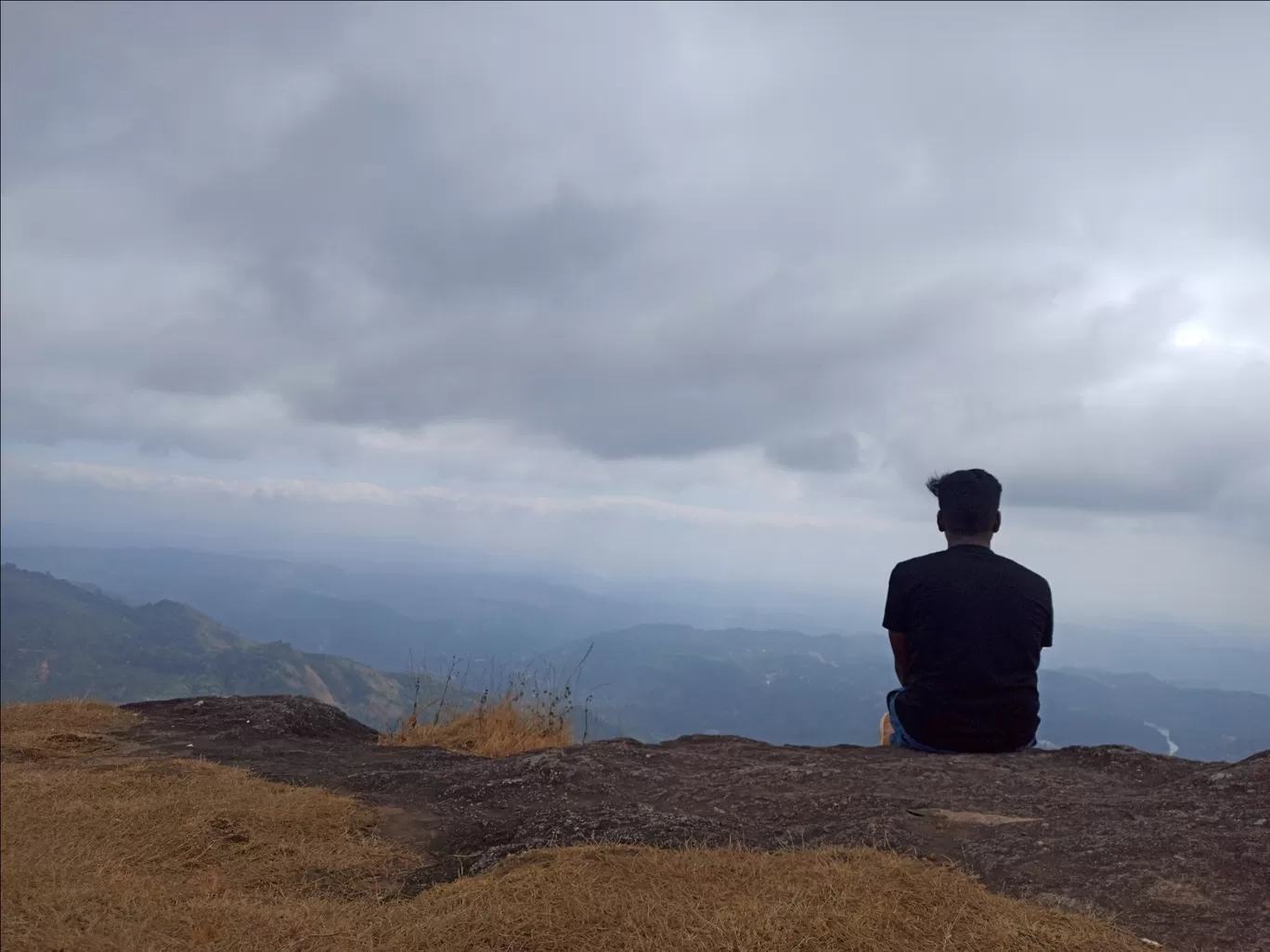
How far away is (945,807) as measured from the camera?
3982 mm

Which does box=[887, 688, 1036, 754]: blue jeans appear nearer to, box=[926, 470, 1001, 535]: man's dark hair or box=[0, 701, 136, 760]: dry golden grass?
box=[926, 470, 1001, 535]: man's dark hair

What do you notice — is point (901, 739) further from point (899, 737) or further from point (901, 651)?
point (901, 651)

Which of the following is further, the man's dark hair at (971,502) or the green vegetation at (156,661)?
the green vegetation at (156,661)

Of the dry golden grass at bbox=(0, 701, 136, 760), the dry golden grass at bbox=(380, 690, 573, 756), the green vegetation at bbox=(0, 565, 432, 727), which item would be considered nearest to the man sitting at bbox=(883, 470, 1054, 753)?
the dry golden grass at bbox=(380, 690, 573, 756)

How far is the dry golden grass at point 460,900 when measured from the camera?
8.00ft

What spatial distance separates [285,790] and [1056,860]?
4.05 meters

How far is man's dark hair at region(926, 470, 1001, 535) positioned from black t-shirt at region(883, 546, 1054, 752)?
166mm

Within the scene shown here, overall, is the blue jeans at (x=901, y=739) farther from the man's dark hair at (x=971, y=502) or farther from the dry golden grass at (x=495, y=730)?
the dry golden grass at (x=495, y=730)

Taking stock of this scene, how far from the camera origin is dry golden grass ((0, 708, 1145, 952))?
244cm

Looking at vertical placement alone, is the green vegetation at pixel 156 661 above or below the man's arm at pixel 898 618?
below

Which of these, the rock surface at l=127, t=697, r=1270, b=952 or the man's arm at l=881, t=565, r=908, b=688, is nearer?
the rock surface at l=127, t=697, r=1270, b=952

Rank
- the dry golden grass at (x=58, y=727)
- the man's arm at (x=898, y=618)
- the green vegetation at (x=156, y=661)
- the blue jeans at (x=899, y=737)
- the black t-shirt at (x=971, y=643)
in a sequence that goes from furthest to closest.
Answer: the green vegetation at (x=156, y=661) → the dry golden grass at (x=58, y=727) → the blue jeans at (x=899, y=737) → the man's arm at (x=898, y=618) → the black t-shirt at (x=971, y=643)

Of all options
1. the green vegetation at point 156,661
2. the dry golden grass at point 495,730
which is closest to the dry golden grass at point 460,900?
the dry golden grass at point 495,730

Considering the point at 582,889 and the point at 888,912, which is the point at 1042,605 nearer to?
the point at 888,912
